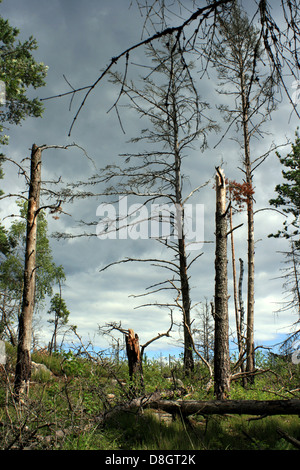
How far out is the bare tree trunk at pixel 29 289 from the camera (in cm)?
941

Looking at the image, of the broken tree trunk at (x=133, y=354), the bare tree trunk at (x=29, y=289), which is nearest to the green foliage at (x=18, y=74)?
the bare tree trunk at (x=29, y=289)

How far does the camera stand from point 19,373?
30.8 ft

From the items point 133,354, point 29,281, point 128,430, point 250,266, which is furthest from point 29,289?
point 250,266

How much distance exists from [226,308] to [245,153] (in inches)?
356

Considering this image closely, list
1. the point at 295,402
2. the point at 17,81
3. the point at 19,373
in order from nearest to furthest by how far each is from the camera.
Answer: the point at 295,402 → the point at 19,373 → the point at 17,81

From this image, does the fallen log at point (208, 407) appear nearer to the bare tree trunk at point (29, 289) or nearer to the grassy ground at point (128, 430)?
the grassy ground at point (128, 430)

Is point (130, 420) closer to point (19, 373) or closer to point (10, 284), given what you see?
point (19, 373)

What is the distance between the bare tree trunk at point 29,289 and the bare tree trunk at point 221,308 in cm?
502

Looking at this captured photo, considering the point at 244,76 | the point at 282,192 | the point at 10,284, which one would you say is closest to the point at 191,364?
the point at 282,192

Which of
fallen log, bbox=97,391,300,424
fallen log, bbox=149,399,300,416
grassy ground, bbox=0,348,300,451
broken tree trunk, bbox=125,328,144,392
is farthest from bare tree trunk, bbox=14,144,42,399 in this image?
fallen log, bbox=149,399,300,416

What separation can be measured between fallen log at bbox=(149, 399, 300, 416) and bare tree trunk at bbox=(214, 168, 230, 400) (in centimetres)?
195

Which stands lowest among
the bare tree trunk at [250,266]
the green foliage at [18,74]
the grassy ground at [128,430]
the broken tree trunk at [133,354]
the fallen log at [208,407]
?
the grassy ground at [128,430]

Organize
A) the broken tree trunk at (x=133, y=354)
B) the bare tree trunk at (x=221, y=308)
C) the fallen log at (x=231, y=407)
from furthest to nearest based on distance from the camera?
the broken tree trunk at (x=133, y=354) < the bare tree trunk at (x=221, y=308) < the fallen log at (x=231, y=407)

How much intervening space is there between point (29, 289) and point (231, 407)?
6.40m
